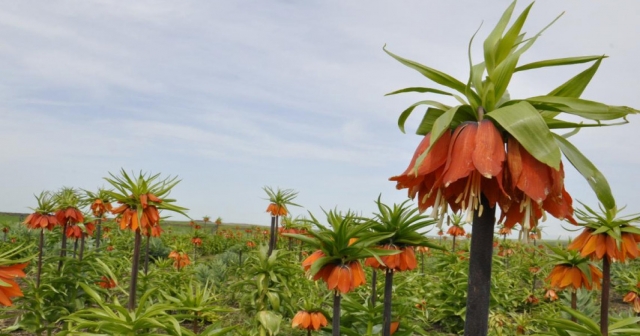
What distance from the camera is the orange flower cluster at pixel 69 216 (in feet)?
18.3

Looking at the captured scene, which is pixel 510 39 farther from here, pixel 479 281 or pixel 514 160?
pixel 479 281

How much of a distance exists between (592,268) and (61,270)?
517cm

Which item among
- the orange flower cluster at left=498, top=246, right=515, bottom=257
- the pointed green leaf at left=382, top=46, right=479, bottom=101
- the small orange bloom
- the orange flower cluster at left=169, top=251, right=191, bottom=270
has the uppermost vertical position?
the pointed green leaf at left=382, top=46, right=479, bottom=101

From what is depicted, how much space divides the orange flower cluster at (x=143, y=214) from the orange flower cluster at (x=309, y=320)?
1234 mm

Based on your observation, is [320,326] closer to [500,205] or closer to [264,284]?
[264,284]

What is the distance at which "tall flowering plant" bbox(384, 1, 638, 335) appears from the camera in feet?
3.69

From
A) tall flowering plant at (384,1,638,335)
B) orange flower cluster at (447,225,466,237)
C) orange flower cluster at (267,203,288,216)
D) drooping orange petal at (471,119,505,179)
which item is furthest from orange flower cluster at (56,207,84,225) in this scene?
orange flower cluster at (447,225,466,237)

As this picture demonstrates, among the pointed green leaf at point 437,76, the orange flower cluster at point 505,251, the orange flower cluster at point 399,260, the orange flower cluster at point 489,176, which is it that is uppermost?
the pointed green leaf at point 437,76

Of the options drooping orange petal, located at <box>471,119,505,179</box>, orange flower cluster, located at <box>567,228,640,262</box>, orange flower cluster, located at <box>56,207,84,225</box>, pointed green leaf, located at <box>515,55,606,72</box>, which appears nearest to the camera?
drooping orange petal, located at <box>471,119,505,179</box>

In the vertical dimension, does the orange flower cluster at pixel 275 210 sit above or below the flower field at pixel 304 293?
above

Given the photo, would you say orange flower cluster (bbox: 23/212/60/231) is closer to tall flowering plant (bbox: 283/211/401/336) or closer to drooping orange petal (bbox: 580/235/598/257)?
tall flowering plant (bbox: 283/211/401/336)

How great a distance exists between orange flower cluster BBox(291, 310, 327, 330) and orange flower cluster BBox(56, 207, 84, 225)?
3394mm

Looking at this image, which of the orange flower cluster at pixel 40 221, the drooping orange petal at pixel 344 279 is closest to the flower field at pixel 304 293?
the drooping orange petal at pixel 344 279

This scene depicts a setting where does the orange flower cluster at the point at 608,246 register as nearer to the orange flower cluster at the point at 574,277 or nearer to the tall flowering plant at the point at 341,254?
the orange flower cluster at the point at 574,277
